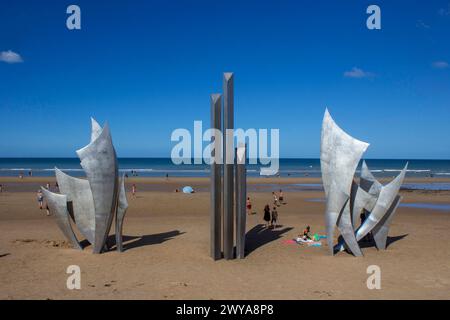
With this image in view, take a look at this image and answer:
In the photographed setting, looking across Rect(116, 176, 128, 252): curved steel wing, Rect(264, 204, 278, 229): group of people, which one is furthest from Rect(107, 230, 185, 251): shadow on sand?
Rect(264, 204, 278, 229): group of people

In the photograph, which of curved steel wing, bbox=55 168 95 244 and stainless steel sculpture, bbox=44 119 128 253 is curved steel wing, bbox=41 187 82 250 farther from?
curved steel wing, bbox=55 168 95 244

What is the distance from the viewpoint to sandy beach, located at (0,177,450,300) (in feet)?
34.2

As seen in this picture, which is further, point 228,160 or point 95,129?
point 95,129

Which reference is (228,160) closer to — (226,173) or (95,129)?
(226,173)

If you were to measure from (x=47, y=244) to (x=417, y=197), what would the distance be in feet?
103

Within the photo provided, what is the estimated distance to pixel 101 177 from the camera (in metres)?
13.8

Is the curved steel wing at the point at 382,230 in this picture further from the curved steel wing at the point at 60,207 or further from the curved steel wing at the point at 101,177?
the curved steel wing at the point at 60,207

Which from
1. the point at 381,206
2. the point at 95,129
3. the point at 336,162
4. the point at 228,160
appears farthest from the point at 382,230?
the point at 95,129

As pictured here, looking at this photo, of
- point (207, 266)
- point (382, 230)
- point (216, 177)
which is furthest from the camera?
point (382, 230)

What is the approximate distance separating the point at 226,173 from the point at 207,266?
3055mm

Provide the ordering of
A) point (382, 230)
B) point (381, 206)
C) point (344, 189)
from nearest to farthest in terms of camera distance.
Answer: point (344, 189) → point (381, 206) → point (382, 230)

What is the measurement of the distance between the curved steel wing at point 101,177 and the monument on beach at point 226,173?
11.4 ft

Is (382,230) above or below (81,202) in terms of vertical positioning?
below

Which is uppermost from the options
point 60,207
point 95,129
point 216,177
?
point 95,129
